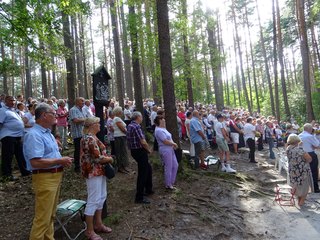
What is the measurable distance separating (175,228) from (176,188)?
65.6 inches

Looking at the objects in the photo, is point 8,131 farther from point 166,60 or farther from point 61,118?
point 166,60

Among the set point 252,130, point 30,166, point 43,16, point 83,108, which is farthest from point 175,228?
point 252,130

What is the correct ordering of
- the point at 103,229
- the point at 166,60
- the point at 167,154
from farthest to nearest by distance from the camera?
1. the point at 166,60
2. the point at 167,154
3. the point at 103,229

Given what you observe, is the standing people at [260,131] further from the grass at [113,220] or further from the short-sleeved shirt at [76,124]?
the grass at [113,220]

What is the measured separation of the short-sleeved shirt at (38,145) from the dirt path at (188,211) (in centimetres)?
191

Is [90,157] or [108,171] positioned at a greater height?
[90,157]

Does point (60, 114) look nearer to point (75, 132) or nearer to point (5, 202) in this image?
point (75, 132)

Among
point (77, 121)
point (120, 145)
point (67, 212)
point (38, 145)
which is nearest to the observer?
point (38, 145)

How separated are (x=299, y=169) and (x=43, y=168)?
6.44 metres

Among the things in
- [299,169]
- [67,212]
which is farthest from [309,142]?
[67,212]

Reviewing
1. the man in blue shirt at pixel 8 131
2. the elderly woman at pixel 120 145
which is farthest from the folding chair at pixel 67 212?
the elderly woman at pixel 120 145

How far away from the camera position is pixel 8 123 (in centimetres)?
726

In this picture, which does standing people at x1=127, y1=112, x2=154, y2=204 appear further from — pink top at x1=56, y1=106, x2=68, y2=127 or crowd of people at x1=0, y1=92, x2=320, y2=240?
pink top at x1=56, y1=106, x2=68, y2=127

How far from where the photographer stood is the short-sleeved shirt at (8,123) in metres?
7.18
